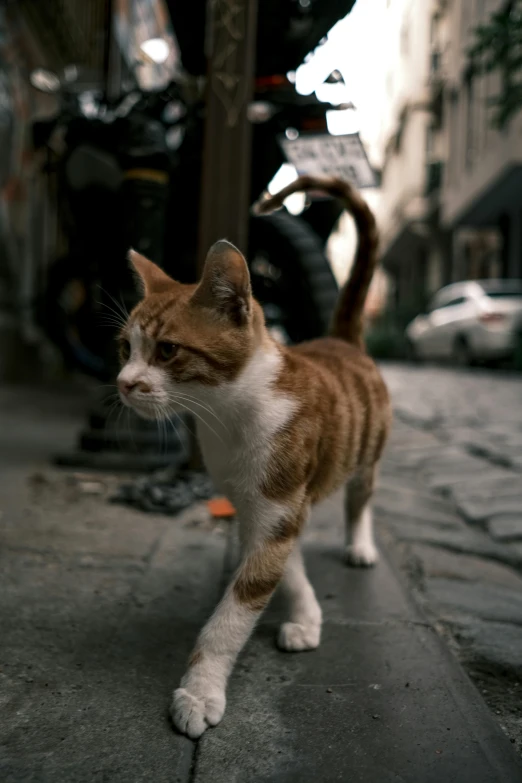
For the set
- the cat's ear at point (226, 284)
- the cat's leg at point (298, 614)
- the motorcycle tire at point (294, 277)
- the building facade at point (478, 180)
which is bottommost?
the cat's leg at point (298, 614)

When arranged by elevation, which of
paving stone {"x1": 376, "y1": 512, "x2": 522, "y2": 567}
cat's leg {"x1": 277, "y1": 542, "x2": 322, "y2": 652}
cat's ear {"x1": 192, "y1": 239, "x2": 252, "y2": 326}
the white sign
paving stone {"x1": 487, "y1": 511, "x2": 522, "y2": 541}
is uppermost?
the white sign

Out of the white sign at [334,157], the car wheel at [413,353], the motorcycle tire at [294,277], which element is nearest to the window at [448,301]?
the car wheel at [413,353]

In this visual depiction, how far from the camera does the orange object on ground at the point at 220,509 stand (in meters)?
2.68

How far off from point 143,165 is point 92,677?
239cm

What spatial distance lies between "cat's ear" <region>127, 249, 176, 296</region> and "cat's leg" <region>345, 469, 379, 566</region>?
88cm

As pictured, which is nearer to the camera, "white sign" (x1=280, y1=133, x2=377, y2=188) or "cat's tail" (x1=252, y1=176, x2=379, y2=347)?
"cat's tail" (x1=252, y1=176, x2=379, y2=347)

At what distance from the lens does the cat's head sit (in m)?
1.55

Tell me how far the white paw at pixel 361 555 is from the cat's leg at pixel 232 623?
72cm

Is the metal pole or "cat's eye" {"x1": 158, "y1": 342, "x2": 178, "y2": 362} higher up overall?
the metal pole

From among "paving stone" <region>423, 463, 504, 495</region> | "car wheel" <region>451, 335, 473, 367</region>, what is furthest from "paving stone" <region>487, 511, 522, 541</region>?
Result: "car wheel" <region>451, 335, 473, 367</region>

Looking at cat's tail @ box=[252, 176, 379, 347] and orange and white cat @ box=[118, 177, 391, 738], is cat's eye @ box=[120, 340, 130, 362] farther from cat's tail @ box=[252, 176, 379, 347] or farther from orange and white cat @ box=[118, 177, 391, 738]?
Answer: cat's tail @ box=[252, 176, 379, 347]

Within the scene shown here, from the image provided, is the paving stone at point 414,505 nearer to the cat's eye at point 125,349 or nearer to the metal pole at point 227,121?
the metal pole at point 227,121

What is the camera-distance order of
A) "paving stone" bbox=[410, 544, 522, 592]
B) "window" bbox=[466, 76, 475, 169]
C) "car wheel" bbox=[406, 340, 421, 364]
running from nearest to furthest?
1. "paving stone" bbox=[410, 544, 522, 592]
2. "window" bbox=[466, 76, 475, 169]
3. "car wheel" bbox=[406, 340, 421, 364]

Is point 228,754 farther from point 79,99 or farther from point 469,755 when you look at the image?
point 79,99
